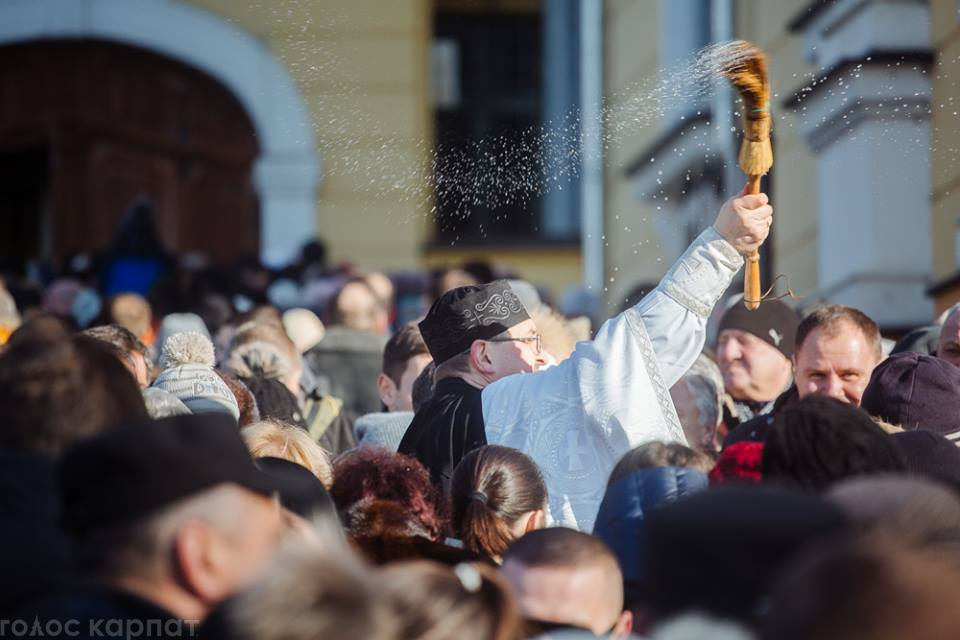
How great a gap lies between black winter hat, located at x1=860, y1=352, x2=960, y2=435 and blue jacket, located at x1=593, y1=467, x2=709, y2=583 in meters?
1.18

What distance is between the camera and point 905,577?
2.55m

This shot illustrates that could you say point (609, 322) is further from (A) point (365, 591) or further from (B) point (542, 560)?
(A) point (365, 591)

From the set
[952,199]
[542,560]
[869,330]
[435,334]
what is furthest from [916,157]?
[542,560]

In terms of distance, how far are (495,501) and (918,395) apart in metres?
1.27

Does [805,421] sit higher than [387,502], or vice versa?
[805,421]

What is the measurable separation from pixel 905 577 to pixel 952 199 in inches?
266

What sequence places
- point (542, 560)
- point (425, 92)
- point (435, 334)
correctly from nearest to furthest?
point (542, 560) < point (435, 334) < point (425, 92)

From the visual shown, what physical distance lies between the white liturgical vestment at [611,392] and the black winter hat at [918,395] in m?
0.50

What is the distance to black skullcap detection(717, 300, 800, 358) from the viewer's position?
6645 millimetres

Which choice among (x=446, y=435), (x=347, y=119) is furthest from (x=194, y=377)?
(x=347, y=119)

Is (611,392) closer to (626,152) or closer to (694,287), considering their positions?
(694,287)

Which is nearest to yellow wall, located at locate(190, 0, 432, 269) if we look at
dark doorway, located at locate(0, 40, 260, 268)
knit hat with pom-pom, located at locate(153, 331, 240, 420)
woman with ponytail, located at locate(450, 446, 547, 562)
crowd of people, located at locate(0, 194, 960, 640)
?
dark doorway, located at locate(0, 40, 260, 268)

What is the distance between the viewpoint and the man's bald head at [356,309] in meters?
8.31

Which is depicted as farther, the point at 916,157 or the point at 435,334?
the point at 916,157
